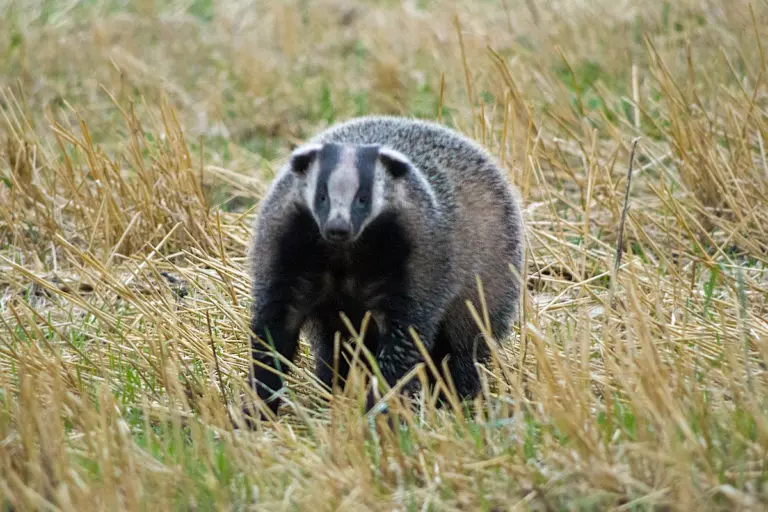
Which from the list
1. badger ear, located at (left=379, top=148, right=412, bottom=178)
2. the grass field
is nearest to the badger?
badger ear, located at (left=379, top=148, right=412, bottom=178)

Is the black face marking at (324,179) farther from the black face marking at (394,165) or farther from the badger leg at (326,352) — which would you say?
the badger leg at (326,352)

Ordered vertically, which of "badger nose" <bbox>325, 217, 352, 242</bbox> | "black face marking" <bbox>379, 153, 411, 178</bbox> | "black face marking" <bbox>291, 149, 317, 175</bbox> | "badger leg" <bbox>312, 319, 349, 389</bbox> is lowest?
"badger leg" <bbox>312, 319, 349, 389</bbox>

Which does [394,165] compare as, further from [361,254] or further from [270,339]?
[270,339]

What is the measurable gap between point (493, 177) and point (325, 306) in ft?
3.45

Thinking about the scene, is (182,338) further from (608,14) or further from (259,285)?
(608,14)

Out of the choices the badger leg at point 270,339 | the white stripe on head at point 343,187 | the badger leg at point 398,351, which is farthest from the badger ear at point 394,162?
the badger leg at point 270,339

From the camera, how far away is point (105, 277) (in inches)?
195

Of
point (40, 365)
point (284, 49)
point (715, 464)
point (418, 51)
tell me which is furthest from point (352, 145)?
point (284, 49)

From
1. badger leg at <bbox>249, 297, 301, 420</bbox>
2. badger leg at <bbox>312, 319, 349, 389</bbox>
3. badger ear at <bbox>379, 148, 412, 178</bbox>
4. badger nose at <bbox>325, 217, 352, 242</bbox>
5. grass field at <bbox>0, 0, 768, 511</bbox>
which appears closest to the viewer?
grass field at <bbox>0, 0, 768, 511</bbox>

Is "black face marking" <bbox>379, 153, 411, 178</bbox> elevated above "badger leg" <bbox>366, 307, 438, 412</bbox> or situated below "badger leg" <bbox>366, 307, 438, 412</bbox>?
above

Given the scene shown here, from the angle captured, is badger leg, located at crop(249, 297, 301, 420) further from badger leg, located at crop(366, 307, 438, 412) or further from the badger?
badger leg, located at crop(366, 307, 438, 412)

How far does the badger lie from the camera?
13.1 feet

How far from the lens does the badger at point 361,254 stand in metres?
3.98

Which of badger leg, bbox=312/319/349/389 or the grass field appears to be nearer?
the grass field
